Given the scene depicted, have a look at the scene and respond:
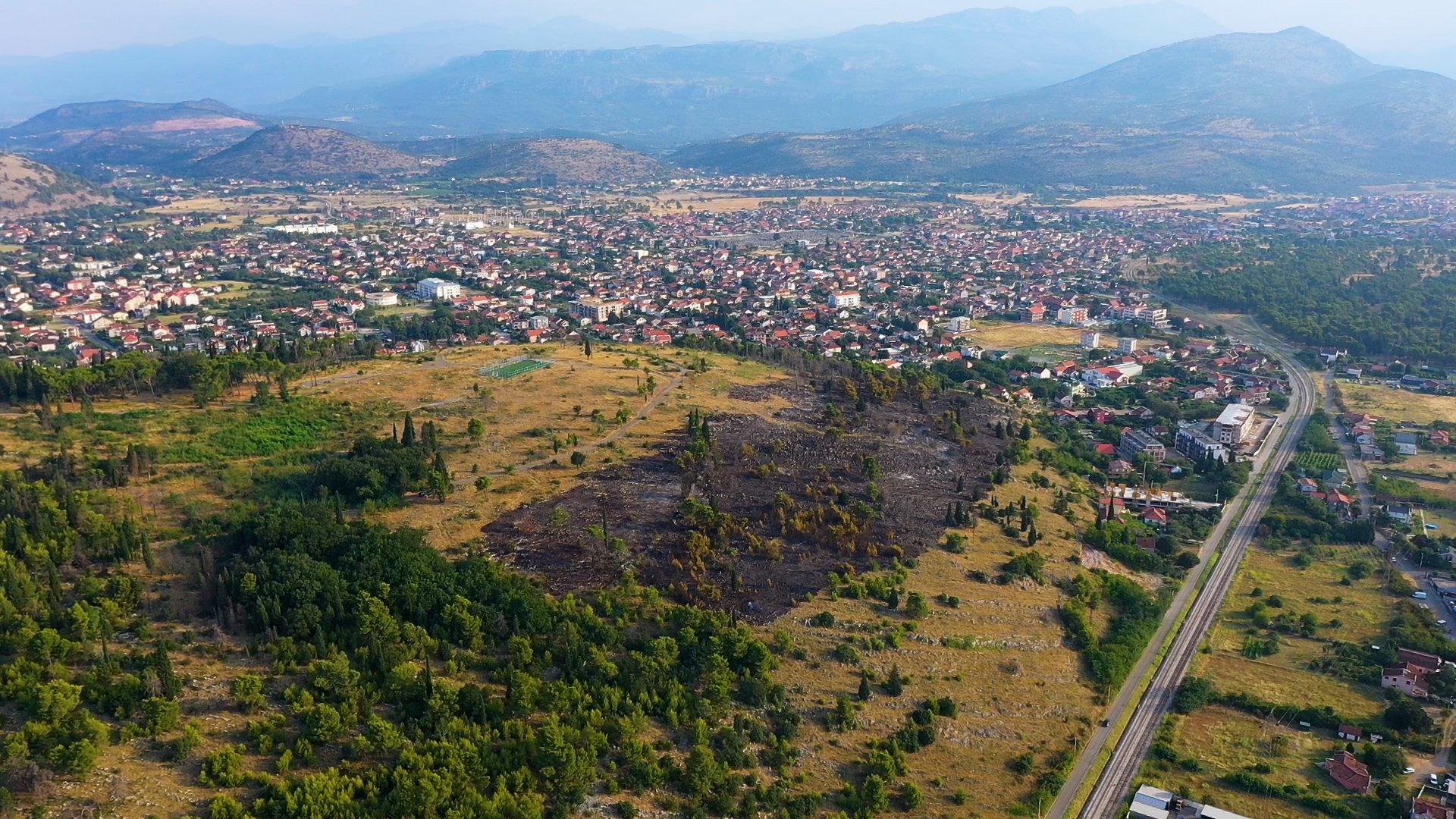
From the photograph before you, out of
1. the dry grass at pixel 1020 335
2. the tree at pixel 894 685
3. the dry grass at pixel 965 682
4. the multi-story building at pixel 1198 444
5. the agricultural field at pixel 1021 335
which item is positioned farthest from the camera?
the dry grass at pixel 1020 335

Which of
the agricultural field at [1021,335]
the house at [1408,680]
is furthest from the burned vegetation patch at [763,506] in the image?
the agricultural field at [1021,335]

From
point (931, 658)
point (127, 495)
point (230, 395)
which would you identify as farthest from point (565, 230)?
point (931, 658)

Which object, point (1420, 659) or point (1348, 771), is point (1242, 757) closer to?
point (1348, 771)

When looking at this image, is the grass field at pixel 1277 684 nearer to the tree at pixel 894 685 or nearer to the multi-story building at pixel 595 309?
the tree at pixel 894 685


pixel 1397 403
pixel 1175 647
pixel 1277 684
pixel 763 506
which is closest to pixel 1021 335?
pixel 1397 403

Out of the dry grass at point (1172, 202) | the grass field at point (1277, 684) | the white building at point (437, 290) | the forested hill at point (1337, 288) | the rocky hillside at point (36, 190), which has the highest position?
the rocky hillside at point (36, 190)

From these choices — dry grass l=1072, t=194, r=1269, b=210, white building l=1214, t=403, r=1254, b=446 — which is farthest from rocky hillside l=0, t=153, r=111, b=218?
dry grass l=1072, t=194, r=1269, b=210
